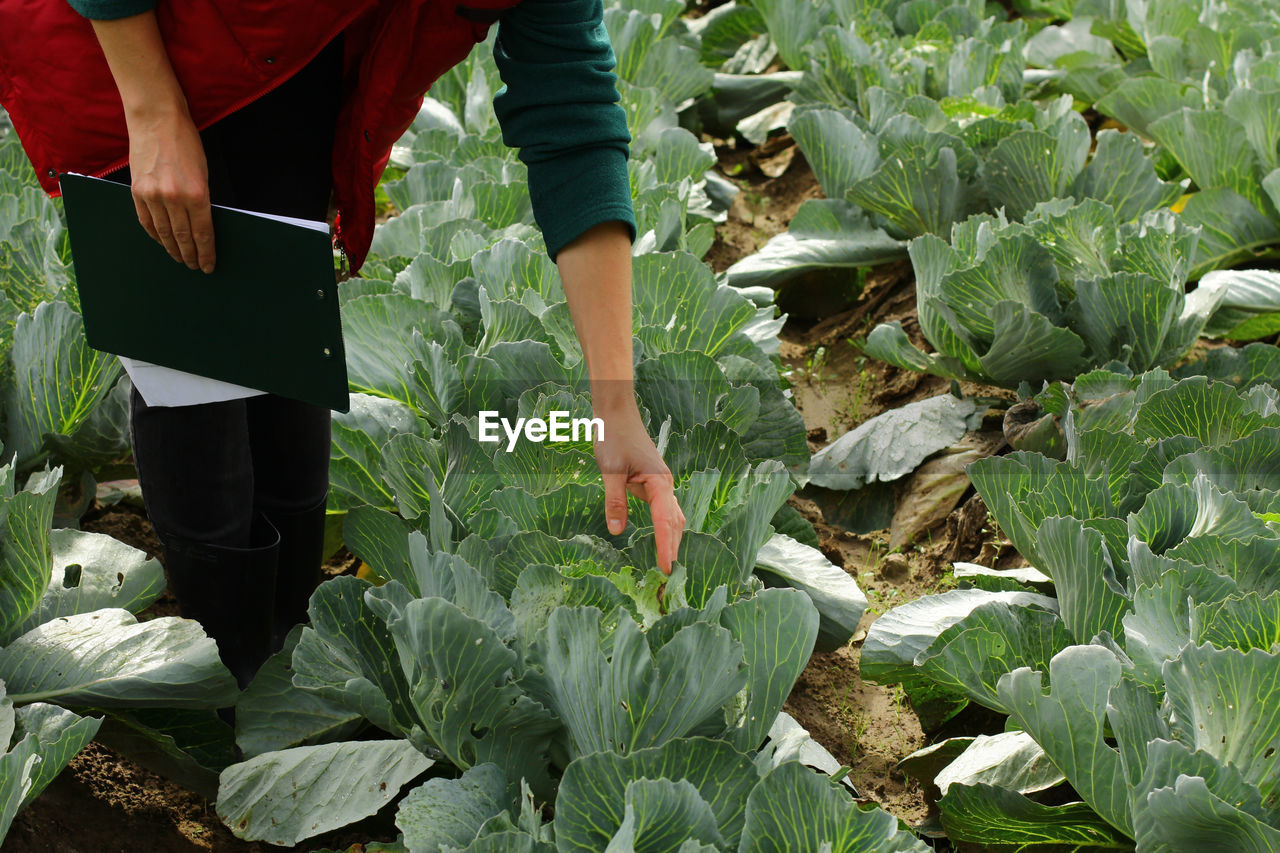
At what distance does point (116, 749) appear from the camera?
1946 millimetres

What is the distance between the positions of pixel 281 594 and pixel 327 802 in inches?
21.5

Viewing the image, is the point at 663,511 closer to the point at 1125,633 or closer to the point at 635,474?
the point at 635,474

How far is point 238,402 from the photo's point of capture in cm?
182

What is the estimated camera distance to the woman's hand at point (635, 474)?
1.67 meters

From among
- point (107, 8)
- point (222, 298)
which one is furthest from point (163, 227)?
point (107, 8)

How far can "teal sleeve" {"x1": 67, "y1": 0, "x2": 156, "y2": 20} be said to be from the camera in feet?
4.57

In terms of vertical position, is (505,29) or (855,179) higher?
(505,29)

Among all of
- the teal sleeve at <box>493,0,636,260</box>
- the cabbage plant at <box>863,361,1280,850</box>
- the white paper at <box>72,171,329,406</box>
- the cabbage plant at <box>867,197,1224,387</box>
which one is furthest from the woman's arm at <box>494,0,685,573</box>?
the cabbage plant at <box>867,197,1224,387</box>

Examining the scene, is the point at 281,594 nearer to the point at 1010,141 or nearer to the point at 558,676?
the point at 558,676

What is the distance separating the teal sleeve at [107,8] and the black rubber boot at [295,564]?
92cm

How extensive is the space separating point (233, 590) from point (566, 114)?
0.92 metres

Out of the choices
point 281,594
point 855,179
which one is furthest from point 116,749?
point 855,179

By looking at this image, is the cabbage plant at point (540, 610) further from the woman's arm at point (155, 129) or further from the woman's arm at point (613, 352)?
the woman's arm at point (155, 129)

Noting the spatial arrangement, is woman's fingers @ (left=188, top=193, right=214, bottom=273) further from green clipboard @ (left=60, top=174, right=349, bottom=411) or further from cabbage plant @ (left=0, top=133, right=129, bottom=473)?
cabbage plant @ (left=0, top=133, right=129, bottom=473)
